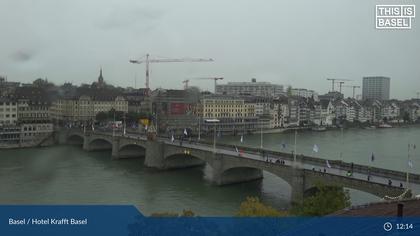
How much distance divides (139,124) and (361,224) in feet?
91.7

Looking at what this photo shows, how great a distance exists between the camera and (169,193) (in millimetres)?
12789

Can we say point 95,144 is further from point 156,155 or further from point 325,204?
point 325,204

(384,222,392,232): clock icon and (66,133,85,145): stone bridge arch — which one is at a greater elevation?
(384,222,392,232): clock icon

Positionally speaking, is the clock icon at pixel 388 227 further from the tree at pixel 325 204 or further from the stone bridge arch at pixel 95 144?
the stone bridge arch at pixel 95 144

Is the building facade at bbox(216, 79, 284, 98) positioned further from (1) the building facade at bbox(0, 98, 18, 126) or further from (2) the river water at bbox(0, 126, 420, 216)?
(2) the river water at bbox(0, 126, 420, 216)

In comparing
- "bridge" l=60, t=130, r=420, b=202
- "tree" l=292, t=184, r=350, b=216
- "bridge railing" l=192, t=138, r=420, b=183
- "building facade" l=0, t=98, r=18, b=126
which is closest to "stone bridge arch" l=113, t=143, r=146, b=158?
"bridge" l=60, t=130, r=420, b=202

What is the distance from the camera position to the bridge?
9832 millimetres

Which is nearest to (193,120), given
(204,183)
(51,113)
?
(51,113)

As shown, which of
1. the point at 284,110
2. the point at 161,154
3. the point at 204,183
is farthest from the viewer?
the point at 284,110

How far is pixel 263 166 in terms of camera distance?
12.3 meters

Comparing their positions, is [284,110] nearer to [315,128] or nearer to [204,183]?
[315,128]

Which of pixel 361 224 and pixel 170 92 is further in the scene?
pixel 170 92

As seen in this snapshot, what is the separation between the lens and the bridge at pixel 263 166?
9832 millimetres

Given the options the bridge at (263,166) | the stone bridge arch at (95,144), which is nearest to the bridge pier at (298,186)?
the bridge at (263,166)
